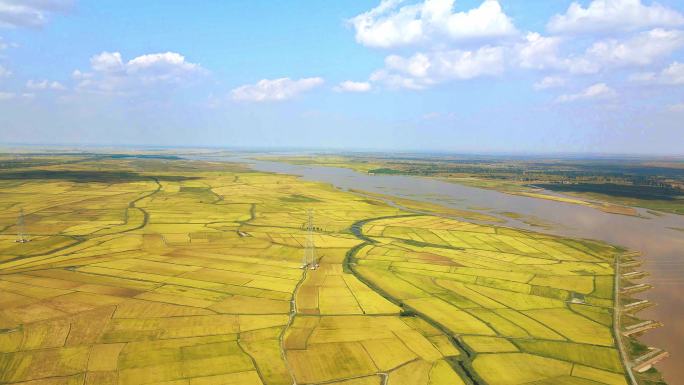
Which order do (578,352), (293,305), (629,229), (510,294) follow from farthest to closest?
(629,229), (510,294), (293,305), (578,352)

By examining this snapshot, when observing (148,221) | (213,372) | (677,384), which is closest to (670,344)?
(677,384)

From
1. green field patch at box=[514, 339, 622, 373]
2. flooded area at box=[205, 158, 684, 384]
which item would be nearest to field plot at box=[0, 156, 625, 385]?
green field patch at box=[514, 339, 622, 373]

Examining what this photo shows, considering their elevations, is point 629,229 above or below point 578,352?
above

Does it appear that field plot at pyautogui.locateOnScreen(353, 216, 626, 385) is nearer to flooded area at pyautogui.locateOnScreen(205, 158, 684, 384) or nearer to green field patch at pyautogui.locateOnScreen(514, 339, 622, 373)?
green field patch at pyautogui.locateOnScreen(514, 339, 622, 373)

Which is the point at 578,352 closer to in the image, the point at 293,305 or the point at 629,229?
the point at 293,305

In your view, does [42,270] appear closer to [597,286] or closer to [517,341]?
[517,341]

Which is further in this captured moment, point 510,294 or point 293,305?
point 510,294

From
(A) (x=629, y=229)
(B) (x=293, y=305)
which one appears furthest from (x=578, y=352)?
(A) (x=629, y=229)
